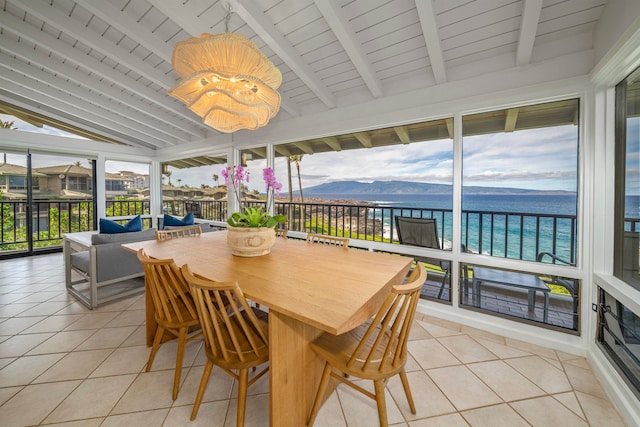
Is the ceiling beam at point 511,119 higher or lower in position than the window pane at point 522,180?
higher

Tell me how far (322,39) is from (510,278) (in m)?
2.84

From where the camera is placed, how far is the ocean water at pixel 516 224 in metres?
2.41

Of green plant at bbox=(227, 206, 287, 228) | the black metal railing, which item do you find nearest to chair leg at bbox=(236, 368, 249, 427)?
green plant at bbox=(227, 206, 287, 228)

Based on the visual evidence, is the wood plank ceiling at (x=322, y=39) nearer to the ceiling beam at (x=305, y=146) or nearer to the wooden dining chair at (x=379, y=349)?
the ceiling beam at (x=305, y=146)

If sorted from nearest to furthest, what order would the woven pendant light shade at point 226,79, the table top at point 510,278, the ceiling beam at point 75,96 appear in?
1. the woven pendant light shade at point 226,79
2. the table top at point 510,278
3. the ceiling beam at point 75,96

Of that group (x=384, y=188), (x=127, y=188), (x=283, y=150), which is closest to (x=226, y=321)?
(x=283, y=150)

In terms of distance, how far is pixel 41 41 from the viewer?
101 inches

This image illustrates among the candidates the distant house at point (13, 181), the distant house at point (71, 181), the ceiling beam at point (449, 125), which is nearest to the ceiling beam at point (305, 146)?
the ceiling beam at point (449, 125)

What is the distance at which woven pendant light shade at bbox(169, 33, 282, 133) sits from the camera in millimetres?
1487

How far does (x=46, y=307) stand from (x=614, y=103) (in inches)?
212

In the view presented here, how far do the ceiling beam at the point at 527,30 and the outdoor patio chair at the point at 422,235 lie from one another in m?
1.57

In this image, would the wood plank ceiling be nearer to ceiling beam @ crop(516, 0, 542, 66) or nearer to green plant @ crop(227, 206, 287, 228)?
ceiling beam @ crop(516, 0, 542, 66)

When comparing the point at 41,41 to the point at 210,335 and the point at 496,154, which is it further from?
the point at 496,154

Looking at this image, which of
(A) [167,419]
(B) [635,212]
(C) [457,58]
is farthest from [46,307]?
(B) [635,212]
